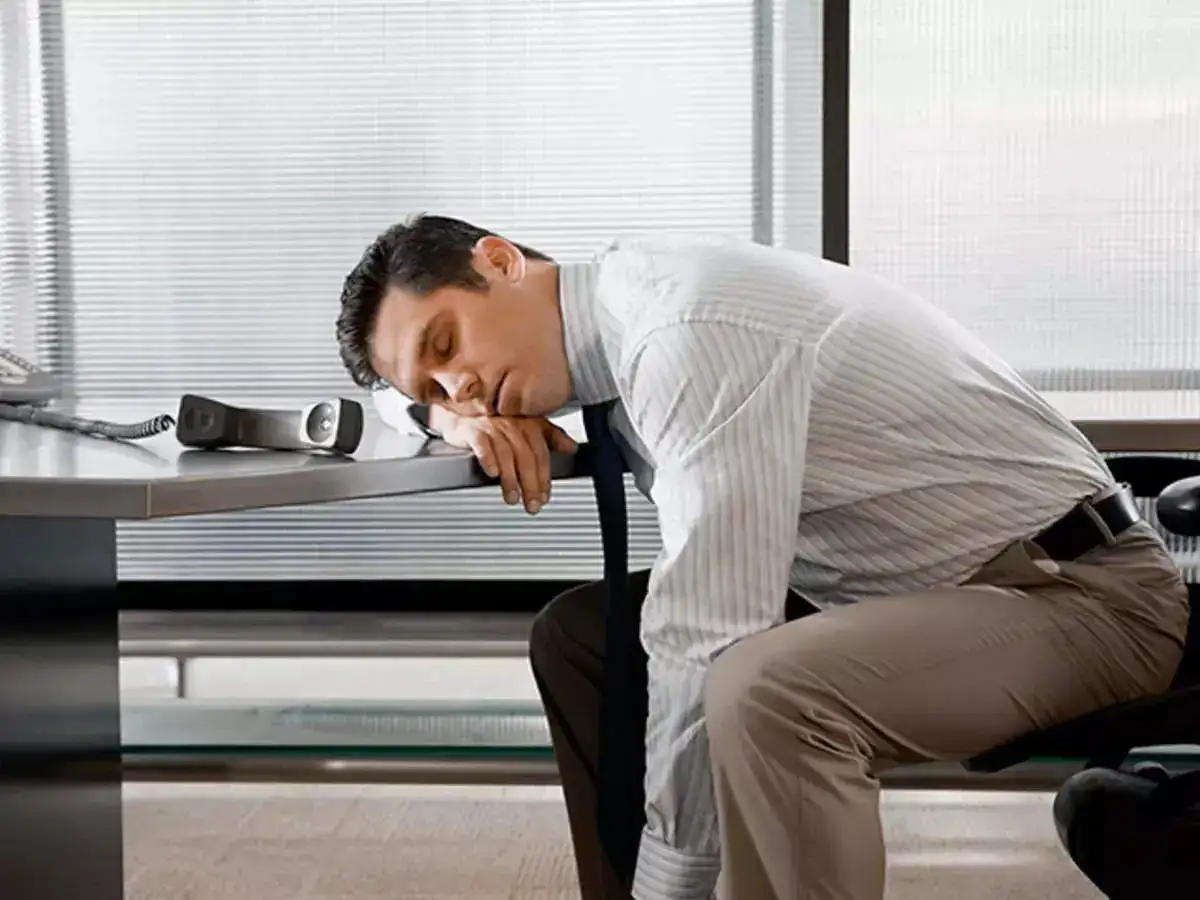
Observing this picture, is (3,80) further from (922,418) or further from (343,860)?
(922,418)


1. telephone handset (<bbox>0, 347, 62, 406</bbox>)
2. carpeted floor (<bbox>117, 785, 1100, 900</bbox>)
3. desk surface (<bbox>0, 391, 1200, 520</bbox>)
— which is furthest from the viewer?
carpeted floor (<bbox>117, 785, 1100, 900</bbox>)

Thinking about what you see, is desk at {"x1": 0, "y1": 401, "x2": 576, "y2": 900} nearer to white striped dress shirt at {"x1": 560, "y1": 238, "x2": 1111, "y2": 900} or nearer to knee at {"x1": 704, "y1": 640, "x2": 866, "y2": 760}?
white striped dress shirt at {"x1": 560, "y1": 238, "x2": 1111, "y2": 900}

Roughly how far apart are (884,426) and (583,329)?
329mm

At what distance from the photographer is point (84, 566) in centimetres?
161

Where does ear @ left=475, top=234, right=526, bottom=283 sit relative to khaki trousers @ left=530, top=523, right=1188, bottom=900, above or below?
above

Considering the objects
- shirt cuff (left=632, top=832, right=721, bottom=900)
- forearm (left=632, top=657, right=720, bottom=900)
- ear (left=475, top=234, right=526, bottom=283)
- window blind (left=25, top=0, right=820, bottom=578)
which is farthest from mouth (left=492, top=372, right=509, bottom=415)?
window blind (left=25, top=0, right=820, bottom=578)

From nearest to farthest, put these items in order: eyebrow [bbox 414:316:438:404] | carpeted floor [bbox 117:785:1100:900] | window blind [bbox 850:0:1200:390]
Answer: eyebrow [bbox 414:316:438:404], carpeted floor [bbox 117:785:1100:900], window blind [bbox 850:0:1200:390]

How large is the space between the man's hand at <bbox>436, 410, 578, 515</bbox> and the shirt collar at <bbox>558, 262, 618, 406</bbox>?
0.29 feet

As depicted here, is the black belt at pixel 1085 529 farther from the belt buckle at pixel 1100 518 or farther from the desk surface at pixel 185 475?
the desk surface at pixel 185 475

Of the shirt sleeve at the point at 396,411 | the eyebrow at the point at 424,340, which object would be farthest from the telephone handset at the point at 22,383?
the eyebrow at the point at 424,340

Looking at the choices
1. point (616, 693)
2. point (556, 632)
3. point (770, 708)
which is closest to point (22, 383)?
point (556, 632)

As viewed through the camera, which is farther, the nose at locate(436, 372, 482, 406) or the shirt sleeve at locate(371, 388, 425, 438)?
the shirt sleeve at locate(371, 388, 425, 438)

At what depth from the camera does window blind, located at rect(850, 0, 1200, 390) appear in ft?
9.27

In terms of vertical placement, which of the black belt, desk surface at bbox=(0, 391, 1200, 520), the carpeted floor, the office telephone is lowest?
the carpeted floor
